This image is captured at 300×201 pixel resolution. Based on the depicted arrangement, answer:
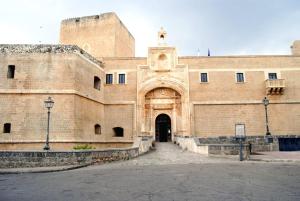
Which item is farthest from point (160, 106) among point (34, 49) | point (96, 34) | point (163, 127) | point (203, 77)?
point (34, 49)

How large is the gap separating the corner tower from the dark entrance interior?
850cm

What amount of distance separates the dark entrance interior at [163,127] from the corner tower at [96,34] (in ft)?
27.9

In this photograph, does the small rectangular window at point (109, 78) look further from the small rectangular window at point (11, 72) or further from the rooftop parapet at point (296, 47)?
the rooftop parapet at point (296, 47)

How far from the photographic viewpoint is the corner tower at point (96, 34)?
91.5ft

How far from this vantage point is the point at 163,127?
82.6ft

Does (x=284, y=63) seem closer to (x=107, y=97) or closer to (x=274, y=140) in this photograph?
(x=274, y=140)

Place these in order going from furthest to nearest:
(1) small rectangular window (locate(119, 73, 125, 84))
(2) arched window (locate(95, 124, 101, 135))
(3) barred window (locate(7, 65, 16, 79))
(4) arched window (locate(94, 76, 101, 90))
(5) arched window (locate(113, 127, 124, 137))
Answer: (1) small rectangular window (locate(119, 73, 125, 84)), (5) arched window (locate(113, 127, 124, 137)), (4) arched window (locate(94, 76, 101, 90)), (2) arched window (locate(95, 124, 101, 135)), (3) barred window (locate(7, 65, 16, 79))

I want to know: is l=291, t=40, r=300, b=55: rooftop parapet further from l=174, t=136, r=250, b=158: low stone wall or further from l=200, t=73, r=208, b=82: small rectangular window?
l=174, t=136, r=250, b=158: low stone wall

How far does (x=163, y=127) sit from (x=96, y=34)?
1243 cm

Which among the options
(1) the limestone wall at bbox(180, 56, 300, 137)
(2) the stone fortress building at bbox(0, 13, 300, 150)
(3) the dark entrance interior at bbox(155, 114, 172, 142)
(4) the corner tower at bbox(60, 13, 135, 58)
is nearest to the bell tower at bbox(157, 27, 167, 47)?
(2) the stone fortress building at bbox(0, 13, 300, 150)

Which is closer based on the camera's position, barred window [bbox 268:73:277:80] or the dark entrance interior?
barred window [bbox 268:73:277:80]

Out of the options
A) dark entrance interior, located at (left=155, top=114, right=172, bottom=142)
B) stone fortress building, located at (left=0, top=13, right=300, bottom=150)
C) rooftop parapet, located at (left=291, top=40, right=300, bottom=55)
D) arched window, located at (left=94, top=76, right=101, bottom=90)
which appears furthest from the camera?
rooftop parapet, located at (left=291, top=40, right=300, bottom=55)

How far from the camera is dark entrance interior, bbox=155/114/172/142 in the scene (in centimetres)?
2488

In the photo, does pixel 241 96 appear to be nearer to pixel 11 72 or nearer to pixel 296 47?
pixel 296 47
